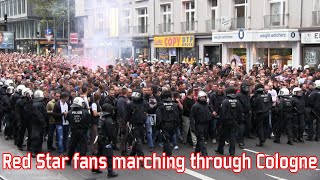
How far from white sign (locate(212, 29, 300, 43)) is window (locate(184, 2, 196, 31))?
303 cm

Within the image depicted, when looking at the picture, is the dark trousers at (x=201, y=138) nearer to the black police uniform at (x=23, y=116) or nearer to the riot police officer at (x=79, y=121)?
the riot police officer at (x=79, y=121)

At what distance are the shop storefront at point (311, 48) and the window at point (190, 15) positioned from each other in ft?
30.8

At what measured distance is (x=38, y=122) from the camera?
11.0 m

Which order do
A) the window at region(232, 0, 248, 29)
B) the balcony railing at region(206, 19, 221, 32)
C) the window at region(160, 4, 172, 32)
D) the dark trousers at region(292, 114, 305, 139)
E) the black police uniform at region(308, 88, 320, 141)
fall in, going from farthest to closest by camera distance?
the window at region(160, 4, 172, 32), the balcony railing at region(206, 19, 221, 32), the window at region(232, 0, 248, 29), the black police uniform at region(308, 88, 320, 141), the dark trousers at region(292, 114, 305, 139)

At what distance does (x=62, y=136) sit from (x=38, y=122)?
0.67 m

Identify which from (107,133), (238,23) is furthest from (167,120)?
(238,23)

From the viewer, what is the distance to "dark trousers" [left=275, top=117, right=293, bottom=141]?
12.3 m

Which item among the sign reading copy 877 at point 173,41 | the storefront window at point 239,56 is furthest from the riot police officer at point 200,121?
the sign reading copy 877 at point 173,41

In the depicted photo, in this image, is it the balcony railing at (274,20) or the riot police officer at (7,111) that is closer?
the riot police officer at (7,111)

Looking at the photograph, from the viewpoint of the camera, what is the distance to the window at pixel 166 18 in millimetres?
34250

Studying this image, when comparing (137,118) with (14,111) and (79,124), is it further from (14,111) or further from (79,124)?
(14,111)

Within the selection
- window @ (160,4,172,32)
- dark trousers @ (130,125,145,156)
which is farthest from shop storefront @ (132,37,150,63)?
dark trousers @ (130,125,145,156)

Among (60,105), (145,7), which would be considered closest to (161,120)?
(60,105)

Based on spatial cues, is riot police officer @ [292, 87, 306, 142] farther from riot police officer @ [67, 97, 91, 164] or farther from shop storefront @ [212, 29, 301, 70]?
shop storefront @ [212, 29, 301, 70]
